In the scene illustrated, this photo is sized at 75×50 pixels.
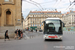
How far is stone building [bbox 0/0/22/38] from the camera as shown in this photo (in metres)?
24.5

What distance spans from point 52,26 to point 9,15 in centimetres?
1005

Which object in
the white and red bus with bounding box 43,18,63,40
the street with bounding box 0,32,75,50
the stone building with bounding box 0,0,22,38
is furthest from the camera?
the stone building with bounding box 0,0,22,38

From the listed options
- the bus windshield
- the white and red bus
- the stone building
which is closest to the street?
the white and red bus

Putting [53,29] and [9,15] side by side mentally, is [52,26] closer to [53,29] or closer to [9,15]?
[53,29]

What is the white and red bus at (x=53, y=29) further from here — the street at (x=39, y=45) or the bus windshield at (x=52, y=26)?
the street at (x=39, y=45)

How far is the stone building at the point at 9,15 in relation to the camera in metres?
24.5

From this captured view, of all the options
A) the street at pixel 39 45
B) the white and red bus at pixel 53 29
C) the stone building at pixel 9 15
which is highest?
the stone building at pixel 9 15

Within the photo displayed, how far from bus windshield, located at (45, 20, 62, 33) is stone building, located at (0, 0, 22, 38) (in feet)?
26.2

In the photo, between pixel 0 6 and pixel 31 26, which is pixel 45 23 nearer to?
pixel 0 6

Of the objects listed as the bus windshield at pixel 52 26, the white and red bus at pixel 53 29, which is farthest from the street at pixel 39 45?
the bus windshield at pixel 52 26

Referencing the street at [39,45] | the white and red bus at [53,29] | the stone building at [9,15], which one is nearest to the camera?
the street at [39,45]

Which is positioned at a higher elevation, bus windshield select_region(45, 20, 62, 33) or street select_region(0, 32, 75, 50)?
bus windshield select_region(45, 20, 62, 33)

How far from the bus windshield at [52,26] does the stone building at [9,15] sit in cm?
799

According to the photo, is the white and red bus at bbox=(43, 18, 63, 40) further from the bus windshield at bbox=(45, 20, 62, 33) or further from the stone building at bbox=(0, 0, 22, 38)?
the stone building at bbox=(0, 0, 22, 38)
